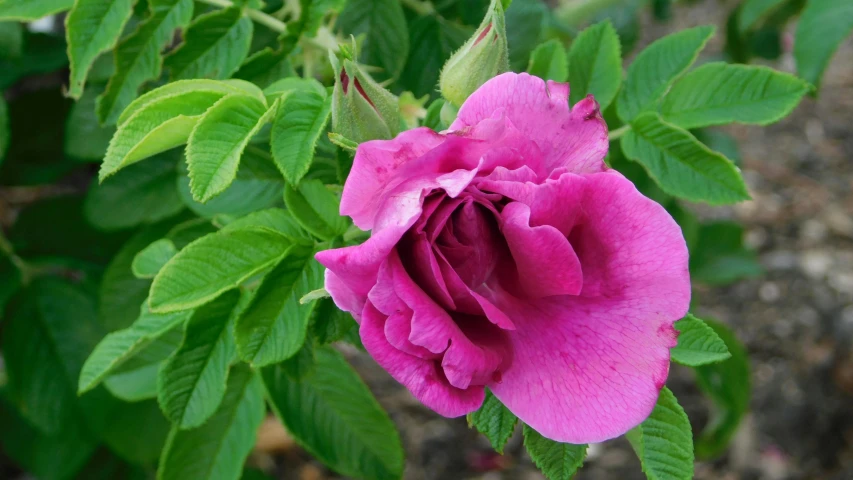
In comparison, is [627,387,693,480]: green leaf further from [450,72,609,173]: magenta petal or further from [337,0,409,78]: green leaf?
[337,0,409,78]: green leaf

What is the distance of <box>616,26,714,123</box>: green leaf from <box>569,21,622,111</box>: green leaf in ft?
0.12

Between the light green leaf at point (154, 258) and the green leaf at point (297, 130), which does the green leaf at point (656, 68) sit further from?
the light green leaf at point (154, 258)

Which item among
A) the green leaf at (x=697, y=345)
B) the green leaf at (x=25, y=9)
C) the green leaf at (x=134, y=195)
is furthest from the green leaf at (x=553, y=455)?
the green leaf at (x=134, y=195)

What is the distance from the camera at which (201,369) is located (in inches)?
33.4

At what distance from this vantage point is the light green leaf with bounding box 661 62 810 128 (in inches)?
37.1

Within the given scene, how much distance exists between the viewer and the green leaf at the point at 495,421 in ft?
→ 2.43

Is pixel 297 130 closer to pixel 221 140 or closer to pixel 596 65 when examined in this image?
pixel 221 140

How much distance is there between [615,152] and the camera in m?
1.10

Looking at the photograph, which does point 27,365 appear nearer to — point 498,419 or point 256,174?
point 256,174

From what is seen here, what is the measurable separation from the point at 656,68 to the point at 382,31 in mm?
370

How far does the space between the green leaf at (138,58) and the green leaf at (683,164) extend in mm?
576


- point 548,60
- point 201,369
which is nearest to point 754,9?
point 548,60

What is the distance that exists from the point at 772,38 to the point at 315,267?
1719mm

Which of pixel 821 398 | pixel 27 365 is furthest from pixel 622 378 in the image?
pixel 821 398
